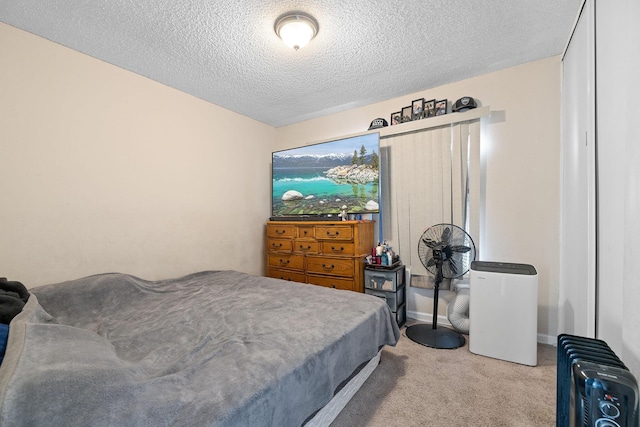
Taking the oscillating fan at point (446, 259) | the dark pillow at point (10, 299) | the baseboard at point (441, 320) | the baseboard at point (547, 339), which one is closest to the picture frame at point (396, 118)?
the oscillating fan at point (446, 259)

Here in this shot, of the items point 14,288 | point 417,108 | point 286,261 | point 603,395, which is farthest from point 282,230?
point 603,395

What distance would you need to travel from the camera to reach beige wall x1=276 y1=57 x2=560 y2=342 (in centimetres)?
237

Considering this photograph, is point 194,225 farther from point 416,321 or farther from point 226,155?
point 416,321

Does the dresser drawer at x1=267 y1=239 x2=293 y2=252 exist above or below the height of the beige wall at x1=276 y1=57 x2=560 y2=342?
below

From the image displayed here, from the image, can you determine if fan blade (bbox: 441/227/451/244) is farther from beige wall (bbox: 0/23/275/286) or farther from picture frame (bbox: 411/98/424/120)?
beige wall (bbox: 0/23/275/286)

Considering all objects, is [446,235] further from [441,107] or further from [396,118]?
[396,118]

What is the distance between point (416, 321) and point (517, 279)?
1290 millimetres

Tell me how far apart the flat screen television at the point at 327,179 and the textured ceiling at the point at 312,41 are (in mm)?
717

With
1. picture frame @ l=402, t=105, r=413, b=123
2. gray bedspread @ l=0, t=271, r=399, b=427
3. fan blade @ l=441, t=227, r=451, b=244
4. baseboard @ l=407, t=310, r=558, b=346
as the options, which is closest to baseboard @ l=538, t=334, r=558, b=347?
baseboard @ l=407, t=310, r=558, b=346

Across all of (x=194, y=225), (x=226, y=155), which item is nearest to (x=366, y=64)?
(x=226, y=155)

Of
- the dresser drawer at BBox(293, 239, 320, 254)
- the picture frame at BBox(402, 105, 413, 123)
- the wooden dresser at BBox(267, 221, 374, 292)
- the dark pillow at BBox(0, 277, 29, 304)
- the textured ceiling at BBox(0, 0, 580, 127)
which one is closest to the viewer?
the dark pillow at BBox(0, 277, 29, 304)

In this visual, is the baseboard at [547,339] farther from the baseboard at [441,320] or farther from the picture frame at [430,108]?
the picture frame at [430,108]

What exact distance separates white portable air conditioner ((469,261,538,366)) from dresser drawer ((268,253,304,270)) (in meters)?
1.89

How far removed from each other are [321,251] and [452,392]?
5.88ft
